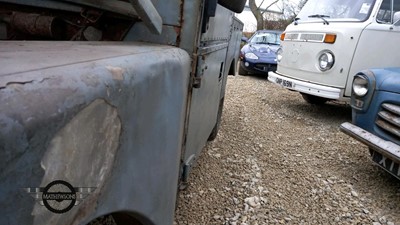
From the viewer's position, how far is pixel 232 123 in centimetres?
A: 475

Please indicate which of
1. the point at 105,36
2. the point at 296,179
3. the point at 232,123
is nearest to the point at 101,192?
the point at 105,36

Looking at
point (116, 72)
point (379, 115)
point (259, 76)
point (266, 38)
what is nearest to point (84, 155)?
point (116, 72)

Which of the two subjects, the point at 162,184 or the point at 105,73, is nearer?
the point at 105,73

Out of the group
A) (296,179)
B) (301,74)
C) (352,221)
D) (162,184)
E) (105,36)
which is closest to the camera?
(162,184)

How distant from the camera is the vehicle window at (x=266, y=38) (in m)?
10.1

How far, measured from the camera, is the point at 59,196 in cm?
65

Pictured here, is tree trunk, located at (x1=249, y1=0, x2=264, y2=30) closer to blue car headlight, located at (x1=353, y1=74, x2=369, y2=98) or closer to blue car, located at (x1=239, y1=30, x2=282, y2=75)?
blue car, located at (x1=239, y1=30, x2=282, y2=75)

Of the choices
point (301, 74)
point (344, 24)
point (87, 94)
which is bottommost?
point (301, 74)

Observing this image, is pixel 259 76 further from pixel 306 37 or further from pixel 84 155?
pixel 84 155

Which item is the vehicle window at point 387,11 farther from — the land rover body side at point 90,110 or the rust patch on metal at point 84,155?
the rust patch on metal at point 84,155

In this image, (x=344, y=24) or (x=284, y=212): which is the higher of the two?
(x=344, y=24)

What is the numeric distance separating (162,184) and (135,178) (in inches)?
9.6

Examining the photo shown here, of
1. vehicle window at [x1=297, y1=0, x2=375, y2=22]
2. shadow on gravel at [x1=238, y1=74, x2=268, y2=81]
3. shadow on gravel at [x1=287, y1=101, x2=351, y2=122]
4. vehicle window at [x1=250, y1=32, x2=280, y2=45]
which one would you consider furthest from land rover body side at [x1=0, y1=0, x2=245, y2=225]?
vehicle window at [x1=250, y1=32, x2=280, y2=45]

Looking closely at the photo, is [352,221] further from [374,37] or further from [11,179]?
[374,37]
